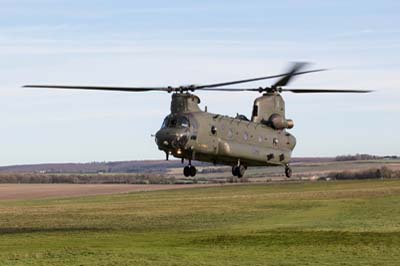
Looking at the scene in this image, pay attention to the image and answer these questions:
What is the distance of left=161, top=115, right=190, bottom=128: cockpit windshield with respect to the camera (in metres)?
45.1

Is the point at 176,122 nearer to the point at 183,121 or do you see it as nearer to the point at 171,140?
the point at 183,121

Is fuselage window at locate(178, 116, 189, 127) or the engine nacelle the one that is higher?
the engine nacelle

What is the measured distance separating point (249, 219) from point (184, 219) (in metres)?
8.18

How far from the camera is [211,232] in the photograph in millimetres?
96562

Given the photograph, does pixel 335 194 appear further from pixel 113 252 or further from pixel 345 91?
pixel 345 91

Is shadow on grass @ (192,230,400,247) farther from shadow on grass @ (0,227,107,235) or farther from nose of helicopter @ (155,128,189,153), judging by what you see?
nose of helicopter @ (155,128,189,153)

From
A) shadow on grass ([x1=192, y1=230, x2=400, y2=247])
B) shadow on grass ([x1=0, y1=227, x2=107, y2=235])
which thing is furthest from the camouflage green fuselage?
shadow on grass ([x1=0, y1=227, x2=107, y2=235])

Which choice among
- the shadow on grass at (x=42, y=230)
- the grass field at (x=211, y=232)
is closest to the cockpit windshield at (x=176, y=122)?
the grass field at (x=211, y=232)

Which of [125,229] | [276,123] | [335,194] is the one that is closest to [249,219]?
[125,229]

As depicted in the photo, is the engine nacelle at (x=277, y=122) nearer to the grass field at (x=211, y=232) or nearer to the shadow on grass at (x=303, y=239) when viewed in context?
the grass field at (x=211, y=232)

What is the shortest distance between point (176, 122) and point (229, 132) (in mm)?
3659

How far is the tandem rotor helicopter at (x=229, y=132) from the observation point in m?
44.6

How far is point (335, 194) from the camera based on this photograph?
17550 centimetres

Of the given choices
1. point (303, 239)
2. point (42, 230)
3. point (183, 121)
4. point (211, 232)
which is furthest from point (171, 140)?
point (42, 230)
